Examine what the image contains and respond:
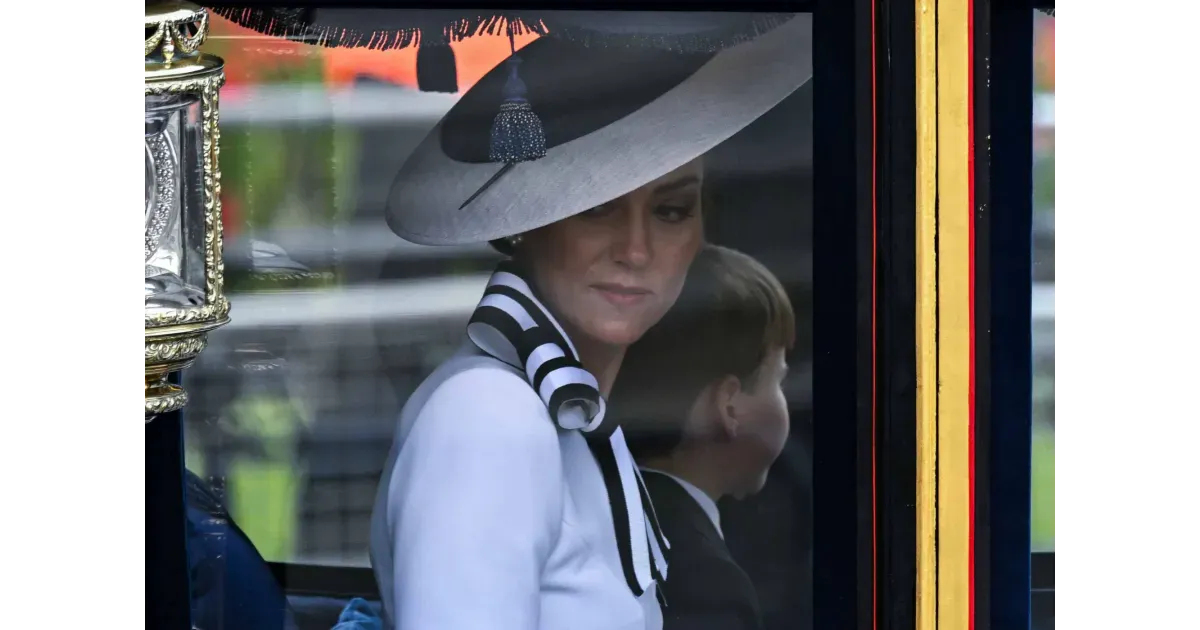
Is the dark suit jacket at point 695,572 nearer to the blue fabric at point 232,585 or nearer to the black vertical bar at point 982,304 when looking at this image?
the black vertical bar at point 982,304

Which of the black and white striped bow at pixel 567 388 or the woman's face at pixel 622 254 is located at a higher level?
the woman's face at pixel 622 254

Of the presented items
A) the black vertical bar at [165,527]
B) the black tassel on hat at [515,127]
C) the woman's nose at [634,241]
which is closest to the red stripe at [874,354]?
the woman's nose at [634,241]

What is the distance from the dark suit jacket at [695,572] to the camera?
6.33 ft

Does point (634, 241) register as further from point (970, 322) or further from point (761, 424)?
point (970, 322)

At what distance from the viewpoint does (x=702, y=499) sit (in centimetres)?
193

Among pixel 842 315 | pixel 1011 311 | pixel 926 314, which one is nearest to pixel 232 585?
pixel 842 315

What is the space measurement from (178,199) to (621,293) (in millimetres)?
657

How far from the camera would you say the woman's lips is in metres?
1.90

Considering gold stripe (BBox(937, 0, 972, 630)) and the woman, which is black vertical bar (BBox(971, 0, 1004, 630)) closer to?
gold stripe (BBox(937, 0, 972, 630))

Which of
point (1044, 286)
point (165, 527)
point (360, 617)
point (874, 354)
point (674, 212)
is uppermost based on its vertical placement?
point (674, 212)

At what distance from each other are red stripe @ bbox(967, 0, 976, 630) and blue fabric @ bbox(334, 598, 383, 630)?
0.92m

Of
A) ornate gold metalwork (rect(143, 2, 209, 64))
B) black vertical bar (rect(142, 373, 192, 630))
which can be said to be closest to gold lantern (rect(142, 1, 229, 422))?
ornate gold metalwork (rect(143, 2, 209, 64))
